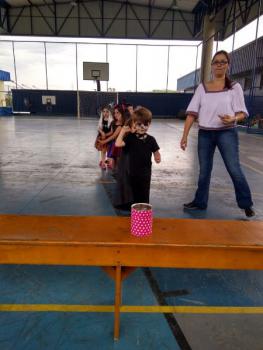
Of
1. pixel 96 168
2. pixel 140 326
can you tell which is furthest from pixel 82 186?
pixel 140 326

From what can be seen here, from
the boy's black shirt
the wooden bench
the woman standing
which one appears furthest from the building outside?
the wooden bench

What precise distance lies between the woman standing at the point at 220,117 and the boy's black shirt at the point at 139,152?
2.25 feet

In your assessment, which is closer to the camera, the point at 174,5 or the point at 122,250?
the point at 122,250

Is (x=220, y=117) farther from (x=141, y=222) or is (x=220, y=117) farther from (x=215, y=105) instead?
(x=141, y=222)

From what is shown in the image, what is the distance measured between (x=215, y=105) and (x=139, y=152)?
106 centimetres

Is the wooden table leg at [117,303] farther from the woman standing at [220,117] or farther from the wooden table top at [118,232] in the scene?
the woman standing at [220,117]

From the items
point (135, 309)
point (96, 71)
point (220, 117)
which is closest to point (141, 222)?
point (135, 309)

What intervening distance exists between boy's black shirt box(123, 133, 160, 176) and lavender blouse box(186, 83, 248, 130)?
77 cm

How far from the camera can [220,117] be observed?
130 inches

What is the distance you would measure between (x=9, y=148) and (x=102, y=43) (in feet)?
68.1

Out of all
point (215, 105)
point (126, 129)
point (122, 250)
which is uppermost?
point (215, 105)

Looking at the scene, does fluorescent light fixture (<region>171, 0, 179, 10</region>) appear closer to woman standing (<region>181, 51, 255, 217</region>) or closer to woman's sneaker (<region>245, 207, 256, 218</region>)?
woman standing (<region>181, 51, 255, 217</region>)

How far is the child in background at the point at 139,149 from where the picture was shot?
3.02m

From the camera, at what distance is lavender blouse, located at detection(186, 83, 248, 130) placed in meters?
3.39
